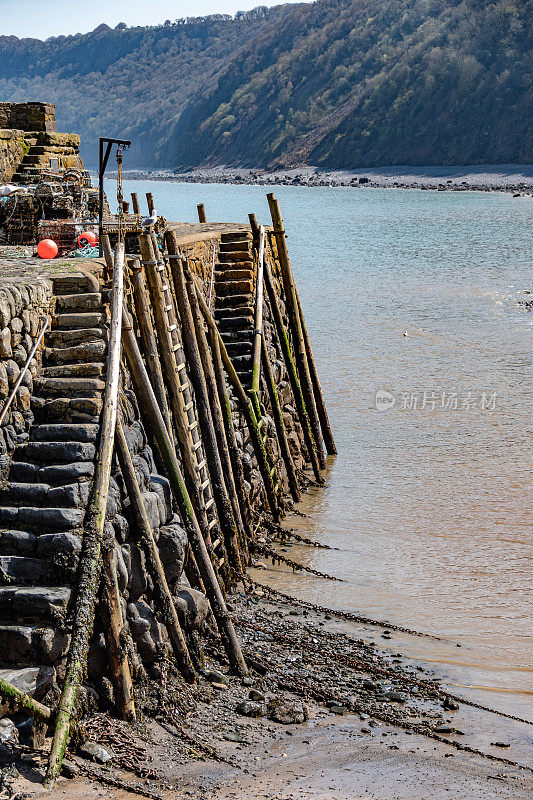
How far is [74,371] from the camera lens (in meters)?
8.64

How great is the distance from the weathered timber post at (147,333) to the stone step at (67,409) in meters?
1.29

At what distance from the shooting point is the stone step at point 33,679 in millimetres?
6902

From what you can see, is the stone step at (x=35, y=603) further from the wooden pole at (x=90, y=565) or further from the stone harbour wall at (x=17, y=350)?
the stone harbour wall at (x=17, y=350)

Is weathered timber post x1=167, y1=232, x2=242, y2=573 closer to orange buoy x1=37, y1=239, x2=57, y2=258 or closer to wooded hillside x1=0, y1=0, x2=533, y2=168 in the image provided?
orange buoy x1=37, y1=239, x2=57, y2=258

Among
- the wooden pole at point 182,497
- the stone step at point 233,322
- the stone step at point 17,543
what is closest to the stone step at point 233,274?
the stone step at point 233,322

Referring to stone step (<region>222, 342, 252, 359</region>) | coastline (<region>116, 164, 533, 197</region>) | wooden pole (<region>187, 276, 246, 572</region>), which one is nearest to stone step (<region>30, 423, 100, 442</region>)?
wooden pole (<region>187, 276, 246, 572</region>)

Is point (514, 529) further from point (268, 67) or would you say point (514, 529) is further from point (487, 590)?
point (268, 67)

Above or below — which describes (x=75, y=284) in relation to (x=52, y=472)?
above

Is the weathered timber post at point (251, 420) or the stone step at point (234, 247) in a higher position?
the stone step at point (234, 247)

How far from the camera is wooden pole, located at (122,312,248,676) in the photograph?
8.88 metres

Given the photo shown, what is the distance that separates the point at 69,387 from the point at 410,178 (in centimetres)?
10385

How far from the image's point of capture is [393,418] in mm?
20062

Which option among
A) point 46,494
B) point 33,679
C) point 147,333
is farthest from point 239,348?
point 33,679

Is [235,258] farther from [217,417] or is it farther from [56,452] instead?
[56,452]
